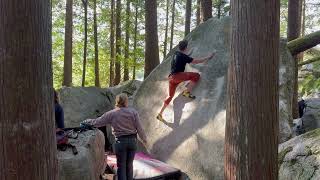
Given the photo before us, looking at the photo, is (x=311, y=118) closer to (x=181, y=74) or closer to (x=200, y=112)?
(x=200, y=112)

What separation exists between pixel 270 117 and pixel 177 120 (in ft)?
18.4

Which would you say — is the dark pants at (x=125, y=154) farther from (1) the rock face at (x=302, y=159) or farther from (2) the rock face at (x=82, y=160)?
(1) the rock face at (x=302, y=159)

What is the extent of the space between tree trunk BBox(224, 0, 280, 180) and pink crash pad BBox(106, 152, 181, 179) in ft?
13.0

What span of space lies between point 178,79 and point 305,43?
10.4ft

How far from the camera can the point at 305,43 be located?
10.4 meters

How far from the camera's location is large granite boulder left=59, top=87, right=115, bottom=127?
521 inches

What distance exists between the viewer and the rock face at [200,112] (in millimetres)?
9086

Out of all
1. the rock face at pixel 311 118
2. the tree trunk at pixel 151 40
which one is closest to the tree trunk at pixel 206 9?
the tree trunk at pixel 151 40

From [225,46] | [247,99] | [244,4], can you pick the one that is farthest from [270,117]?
[225,46]

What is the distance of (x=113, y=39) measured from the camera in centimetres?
2641

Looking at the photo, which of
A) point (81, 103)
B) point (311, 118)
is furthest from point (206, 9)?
point (81, 103)

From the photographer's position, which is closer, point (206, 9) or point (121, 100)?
point (121, 100)

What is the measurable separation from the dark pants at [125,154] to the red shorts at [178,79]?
2.77 metres

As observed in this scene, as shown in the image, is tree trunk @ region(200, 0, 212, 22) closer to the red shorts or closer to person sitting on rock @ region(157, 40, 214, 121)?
person sitting on rock @ region(157, 40, 214, 121)
